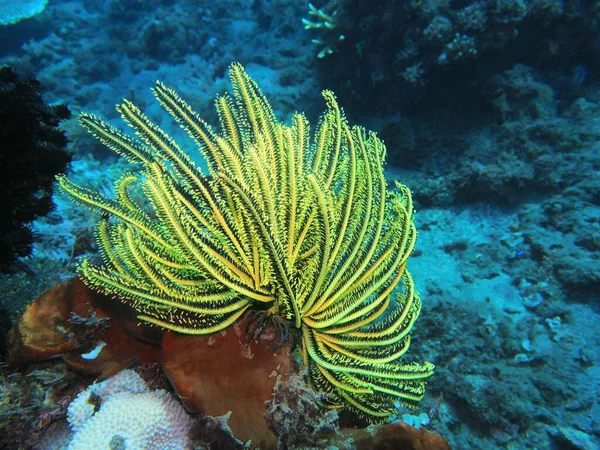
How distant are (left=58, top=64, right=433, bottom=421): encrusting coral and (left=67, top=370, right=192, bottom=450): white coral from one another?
58 cm

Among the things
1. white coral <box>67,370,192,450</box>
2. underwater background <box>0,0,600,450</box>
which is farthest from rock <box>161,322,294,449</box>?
underwater background <box>0,0,600,450</box>

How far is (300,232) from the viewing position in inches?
98.3

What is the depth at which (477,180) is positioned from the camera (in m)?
9.33

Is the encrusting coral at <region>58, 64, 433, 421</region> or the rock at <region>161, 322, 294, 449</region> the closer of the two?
the encrusting coral at <region>58, 64, 433, 421</region>

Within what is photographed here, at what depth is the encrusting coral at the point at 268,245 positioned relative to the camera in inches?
84.7

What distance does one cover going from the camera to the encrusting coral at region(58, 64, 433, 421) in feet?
7.06

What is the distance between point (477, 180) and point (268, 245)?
29.4 feet

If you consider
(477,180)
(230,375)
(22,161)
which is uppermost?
(22,161)

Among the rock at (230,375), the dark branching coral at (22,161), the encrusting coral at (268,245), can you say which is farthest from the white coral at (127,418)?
the dark branching coral at (22,161)

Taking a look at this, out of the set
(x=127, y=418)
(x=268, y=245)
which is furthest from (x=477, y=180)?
(x=127, y=418)

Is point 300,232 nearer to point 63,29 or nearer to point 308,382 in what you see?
point 308,382

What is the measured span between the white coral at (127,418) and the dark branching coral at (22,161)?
1514 millimetres

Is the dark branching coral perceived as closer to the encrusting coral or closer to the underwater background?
the underwater background

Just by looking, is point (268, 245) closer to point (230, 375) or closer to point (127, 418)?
point (230, 375)
